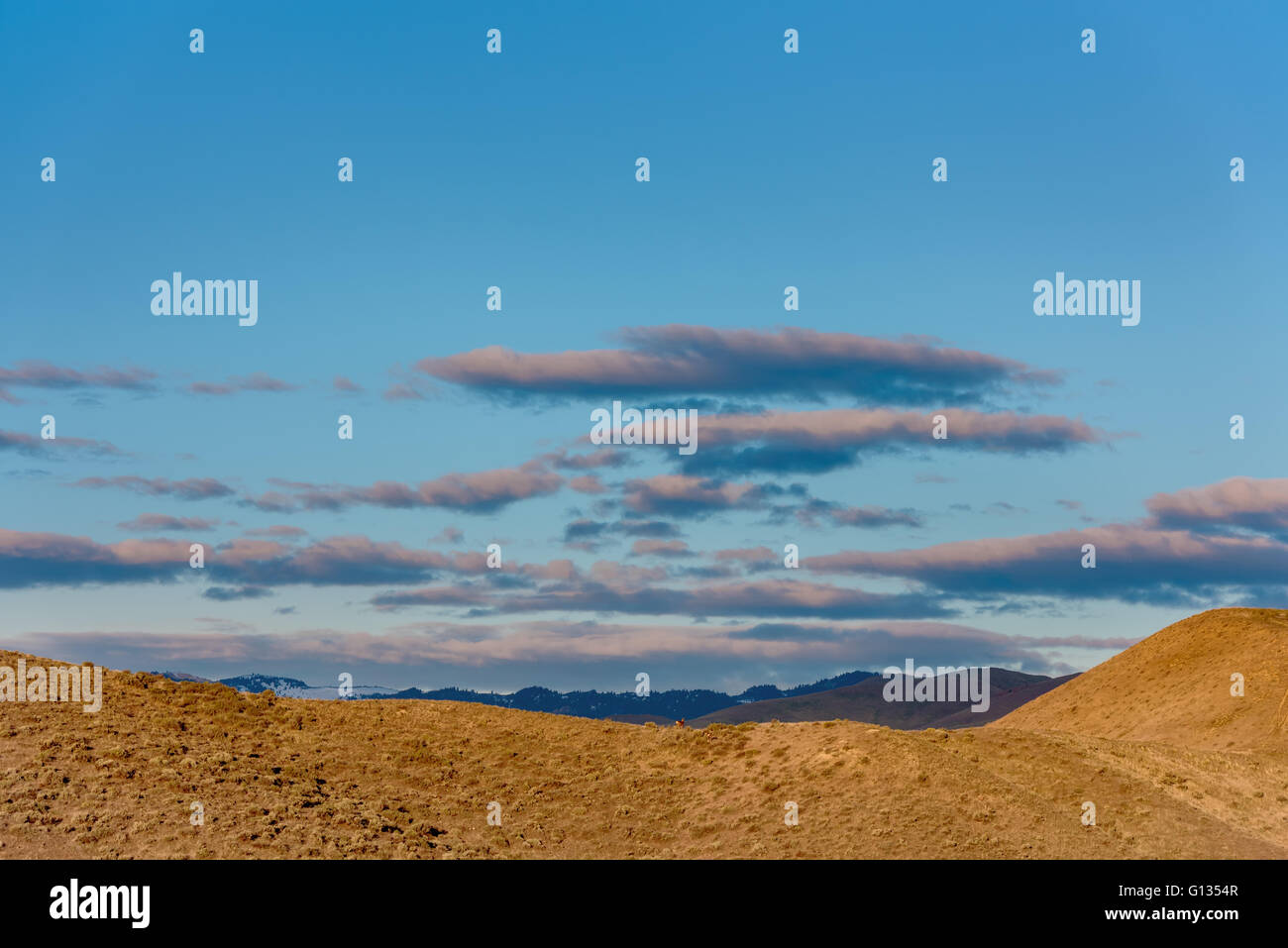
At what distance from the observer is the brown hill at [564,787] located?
140 ft

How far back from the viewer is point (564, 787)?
172 feet

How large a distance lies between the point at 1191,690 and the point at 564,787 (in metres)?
47.0

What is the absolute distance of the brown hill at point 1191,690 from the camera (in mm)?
70500

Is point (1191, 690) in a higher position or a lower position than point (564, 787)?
higher

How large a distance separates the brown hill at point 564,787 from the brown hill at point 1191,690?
405 inches

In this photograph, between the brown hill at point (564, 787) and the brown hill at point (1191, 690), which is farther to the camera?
the brown hill at point (1191, 690)

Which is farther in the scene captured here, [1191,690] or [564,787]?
[1191,690]

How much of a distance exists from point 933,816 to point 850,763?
5.15 meters

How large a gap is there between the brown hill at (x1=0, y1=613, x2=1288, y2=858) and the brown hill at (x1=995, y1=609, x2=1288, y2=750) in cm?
1028

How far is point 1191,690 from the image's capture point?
78312mm
